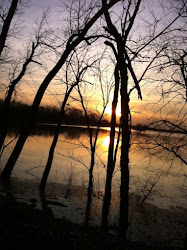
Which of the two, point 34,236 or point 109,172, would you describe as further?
point 109,172

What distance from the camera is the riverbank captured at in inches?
161

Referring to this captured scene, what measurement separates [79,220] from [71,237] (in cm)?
473

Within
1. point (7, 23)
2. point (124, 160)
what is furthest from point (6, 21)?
point (124, 160)

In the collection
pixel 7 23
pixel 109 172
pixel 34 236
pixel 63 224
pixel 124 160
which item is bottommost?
pixel 63 224

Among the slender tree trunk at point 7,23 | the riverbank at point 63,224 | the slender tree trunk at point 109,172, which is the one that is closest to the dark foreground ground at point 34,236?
the riverbank at point 63,224

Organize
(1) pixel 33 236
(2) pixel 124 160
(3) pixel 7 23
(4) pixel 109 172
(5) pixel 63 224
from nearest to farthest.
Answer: (1) pixel 33 236 < (5) pixel 63 224 < (2) pixel 124 160 < (4) pixel 109 172 < (3) pixel 7 23

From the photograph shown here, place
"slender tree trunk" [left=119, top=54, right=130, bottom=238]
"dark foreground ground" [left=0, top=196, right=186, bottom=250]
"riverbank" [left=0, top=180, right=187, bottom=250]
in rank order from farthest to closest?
"slender tree trunk" [left=119, top=54, right=130, bottom=238] → "riverbank" [left=0, top=180, right=187, bottom=250] → "dark foreground ground" [left=0, top=196, right=186, bottom=250]

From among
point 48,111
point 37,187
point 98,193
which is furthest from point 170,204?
point 48,111

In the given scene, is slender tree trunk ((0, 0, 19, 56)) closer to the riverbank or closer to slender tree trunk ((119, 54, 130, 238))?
slender tree trunk ((119, 54, 130, 238))

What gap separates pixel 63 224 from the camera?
5.79 m

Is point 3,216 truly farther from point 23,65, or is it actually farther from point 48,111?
point 48,111

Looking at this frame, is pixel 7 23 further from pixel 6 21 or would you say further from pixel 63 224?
pixel 63 224

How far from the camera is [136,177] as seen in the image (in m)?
19.1

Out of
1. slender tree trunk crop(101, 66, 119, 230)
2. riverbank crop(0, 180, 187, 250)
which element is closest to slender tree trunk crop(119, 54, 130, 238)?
riverbank crop(0, 180, 187, 250)
